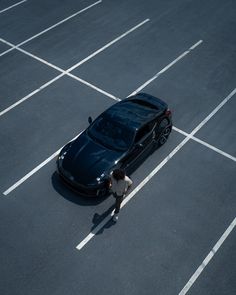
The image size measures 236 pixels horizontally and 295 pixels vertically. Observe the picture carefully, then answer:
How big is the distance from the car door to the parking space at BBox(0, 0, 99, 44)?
8231 millimetres

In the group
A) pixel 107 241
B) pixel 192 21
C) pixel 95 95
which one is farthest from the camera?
pixel 192 21

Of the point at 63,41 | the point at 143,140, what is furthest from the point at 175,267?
the point at 63,41

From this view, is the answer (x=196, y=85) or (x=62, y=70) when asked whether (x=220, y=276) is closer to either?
(x=196, y=85)

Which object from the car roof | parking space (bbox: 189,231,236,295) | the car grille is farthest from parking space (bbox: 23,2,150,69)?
parking space (bbox: 189,231,236,295)

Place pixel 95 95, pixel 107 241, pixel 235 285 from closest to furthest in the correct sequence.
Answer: pixel 235 285
pixel 107 241
pixel 95 95

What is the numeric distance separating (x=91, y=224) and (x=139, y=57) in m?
8.30

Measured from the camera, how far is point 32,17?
1833cm

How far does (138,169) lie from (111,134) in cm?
137

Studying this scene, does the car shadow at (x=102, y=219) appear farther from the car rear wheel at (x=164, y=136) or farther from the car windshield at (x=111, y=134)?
the car rear wheel at (x=164, y=136)

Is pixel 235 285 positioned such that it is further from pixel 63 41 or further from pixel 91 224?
pixel 63 41

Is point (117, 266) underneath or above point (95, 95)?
underneath

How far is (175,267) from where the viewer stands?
31.5ft

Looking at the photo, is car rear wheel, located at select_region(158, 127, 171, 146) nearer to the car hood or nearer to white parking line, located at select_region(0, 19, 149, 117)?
the car hood

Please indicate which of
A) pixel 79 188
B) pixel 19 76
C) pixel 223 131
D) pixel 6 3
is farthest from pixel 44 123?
pixel 6 3
